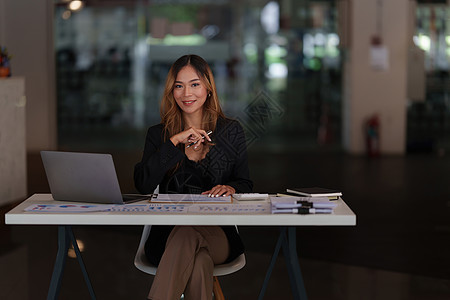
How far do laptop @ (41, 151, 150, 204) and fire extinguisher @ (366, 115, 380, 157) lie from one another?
27.1 feet

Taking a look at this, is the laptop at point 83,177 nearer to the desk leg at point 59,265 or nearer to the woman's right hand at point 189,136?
the desk leg at point 59,265

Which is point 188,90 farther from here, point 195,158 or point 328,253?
point 328,253

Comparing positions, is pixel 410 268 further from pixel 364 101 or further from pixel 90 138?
pixel 90 138

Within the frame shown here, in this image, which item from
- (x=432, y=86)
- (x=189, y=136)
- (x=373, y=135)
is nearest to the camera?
(x=189, y=136)

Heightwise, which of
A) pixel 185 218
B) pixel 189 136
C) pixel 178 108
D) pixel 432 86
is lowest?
pixel 185 218

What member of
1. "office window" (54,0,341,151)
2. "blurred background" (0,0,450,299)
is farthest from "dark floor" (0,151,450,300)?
"office window" (54,0,341,151)

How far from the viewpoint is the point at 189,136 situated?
131 inches

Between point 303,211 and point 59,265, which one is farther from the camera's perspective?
point 59,265

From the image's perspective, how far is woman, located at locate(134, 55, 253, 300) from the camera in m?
3.20

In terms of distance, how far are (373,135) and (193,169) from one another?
25.2 ft

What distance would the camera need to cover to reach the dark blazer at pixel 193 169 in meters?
3.33

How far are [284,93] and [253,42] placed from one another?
98cm

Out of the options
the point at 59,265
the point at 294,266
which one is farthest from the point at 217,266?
the point at 59,265

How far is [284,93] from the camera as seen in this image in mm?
11820
